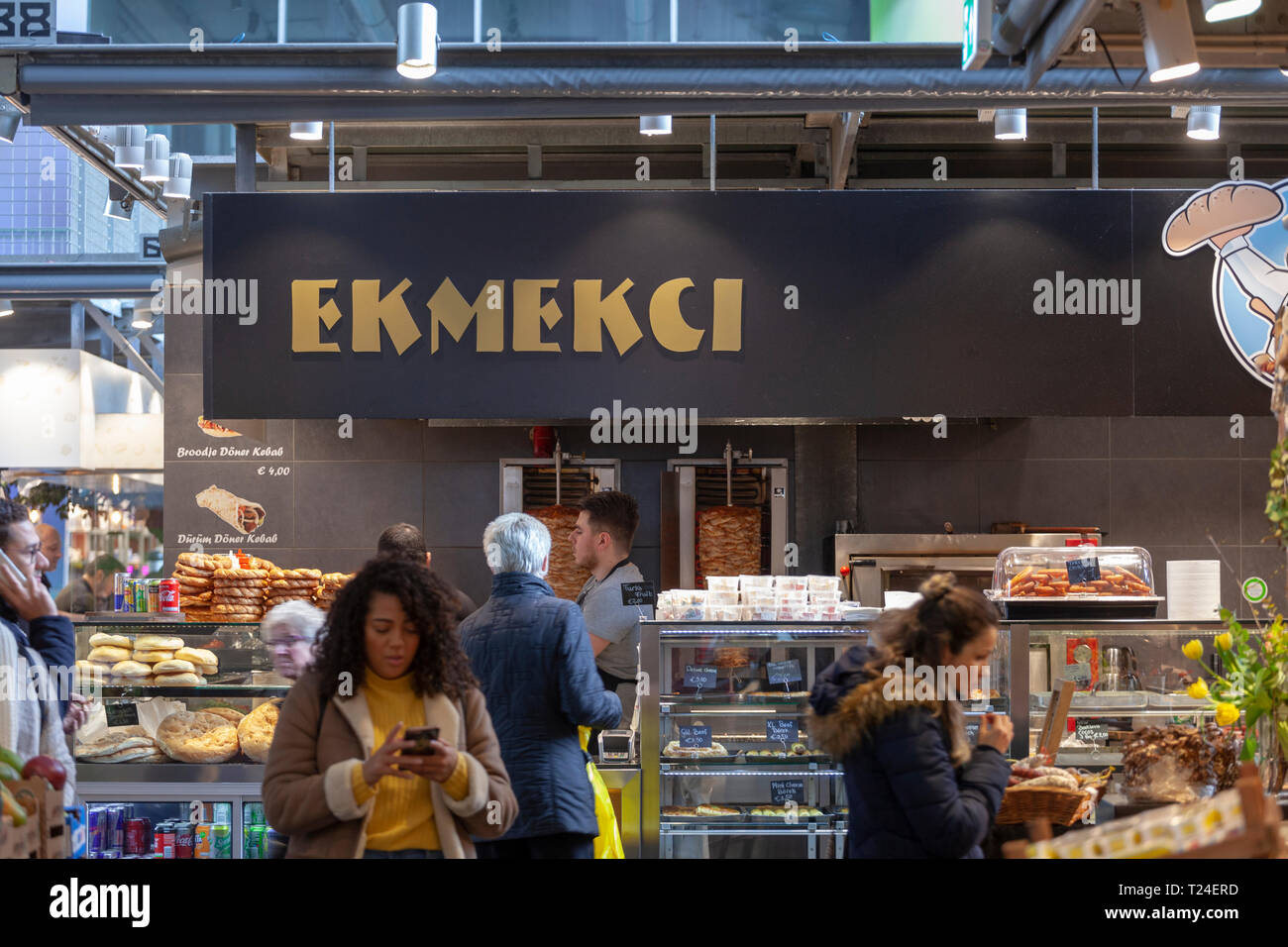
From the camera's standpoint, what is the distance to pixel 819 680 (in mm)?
2648

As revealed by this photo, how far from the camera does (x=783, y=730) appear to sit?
4012mm

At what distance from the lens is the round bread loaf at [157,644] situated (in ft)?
13.7

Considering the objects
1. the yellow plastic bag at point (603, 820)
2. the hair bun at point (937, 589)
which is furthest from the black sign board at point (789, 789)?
the hair bun at point (937, 589)

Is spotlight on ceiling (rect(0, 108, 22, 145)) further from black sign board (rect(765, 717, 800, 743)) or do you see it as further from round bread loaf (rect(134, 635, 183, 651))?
black sign board (rect(765, 717, 800, 743))

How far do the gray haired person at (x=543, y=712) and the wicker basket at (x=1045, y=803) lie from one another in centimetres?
112


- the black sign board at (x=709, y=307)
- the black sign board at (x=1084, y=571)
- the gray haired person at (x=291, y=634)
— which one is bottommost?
the gray haired person at (x=291, y=634)

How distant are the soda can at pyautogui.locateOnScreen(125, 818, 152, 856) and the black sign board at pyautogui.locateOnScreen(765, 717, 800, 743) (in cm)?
222

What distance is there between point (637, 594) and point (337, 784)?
1.94 metres

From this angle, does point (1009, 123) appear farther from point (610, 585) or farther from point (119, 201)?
point (119, 201)

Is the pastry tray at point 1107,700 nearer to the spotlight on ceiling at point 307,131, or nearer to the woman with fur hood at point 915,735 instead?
the woman with fur hood at point 915,735

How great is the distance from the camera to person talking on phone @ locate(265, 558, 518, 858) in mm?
2439

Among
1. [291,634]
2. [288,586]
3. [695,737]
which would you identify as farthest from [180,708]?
[695,737]

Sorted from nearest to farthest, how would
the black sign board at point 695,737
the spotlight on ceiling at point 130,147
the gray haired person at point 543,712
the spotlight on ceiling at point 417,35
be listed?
the gray haired person at point 543,712 < the black sign board at point 695,737 < the spotlight on ceiling at point 417,35 < the spotlight on ceiling at point 130,147
